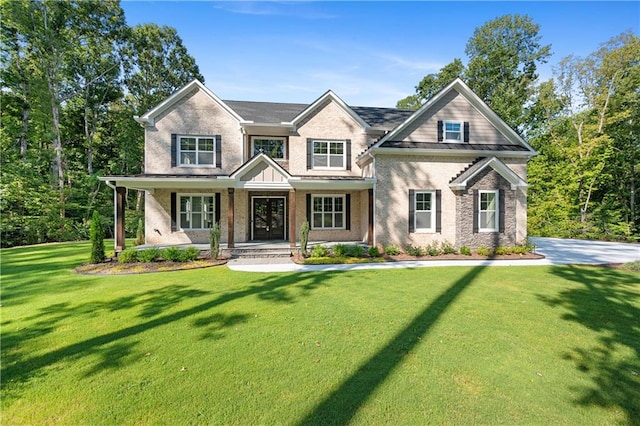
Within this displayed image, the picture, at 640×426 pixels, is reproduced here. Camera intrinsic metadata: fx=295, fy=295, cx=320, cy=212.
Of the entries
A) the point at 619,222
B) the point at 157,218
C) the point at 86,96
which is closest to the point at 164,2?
the point at 157,218

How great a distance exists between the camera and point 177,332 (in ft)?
16.2

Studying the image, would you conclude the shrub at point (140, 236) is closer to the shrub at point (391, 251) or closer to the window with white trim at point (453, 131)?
the shrub at point (391, 251)

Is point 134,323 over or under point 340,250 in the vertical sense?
under

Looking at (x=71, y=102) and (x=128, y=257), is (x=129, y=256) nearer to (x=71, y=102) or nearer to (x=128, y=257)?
(x=128, y=257)

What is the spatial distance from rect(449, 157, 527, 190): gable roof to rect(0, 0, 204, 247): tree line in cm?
2455

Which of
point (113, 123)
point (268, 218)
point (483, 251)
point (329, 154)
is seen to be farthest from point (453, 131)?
point (113, 123)

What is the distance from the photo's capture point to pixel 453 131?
14023mm

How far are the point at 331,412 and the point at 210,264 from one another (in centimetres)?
868

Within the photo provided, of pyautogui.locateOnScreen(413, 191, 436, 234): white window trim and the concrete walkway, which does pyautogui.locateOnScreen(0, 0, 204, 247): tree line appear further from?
pyautogui.locateOnScreen(413, 191, 436, 234): white window trim

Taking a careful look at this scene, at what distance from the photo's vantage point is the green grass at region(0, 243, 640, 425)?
3.08 m

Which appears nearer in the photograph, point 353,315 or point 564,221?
point 353,315

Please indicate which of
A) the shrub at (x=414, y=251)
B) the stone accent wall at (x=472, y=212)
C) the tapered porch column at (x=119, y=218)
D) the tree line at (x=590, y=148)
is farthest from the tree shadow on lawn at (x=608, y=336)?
the tree line at (x=590, y=148)

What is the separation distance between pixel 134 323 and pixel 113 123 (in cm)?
2938

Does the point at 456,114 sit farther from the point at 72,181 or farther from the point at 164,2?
the point at 72,181
